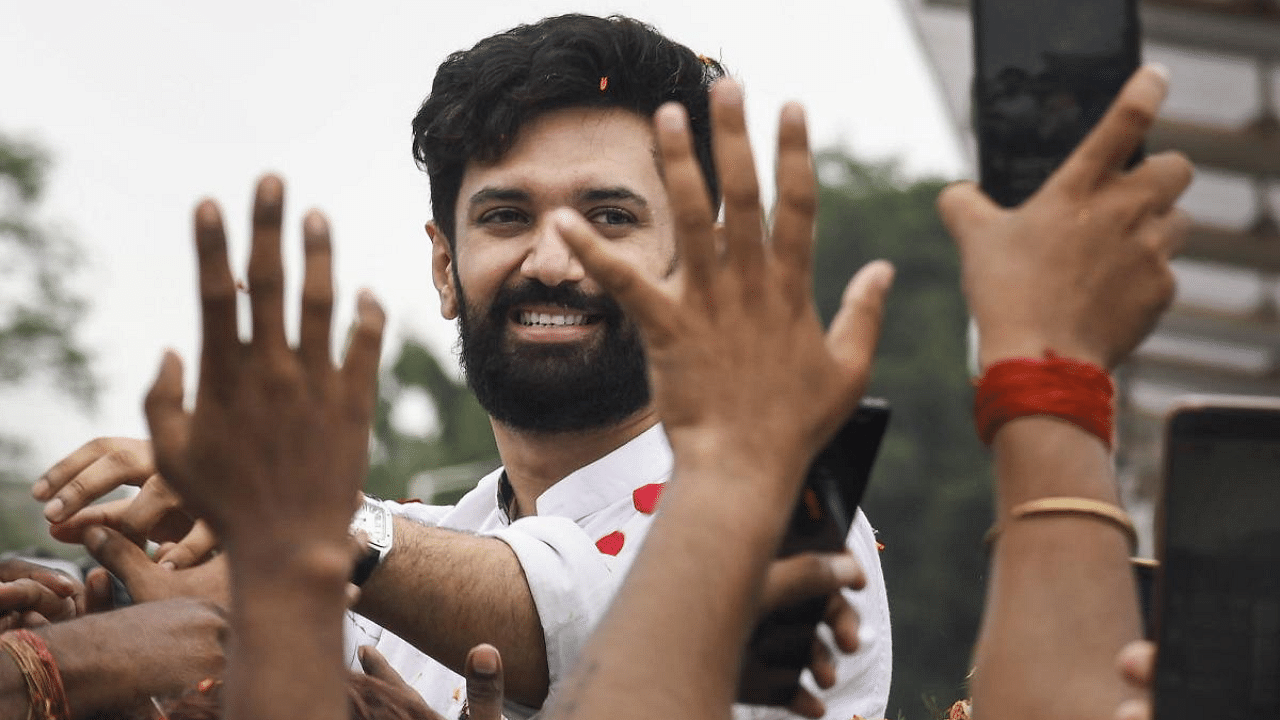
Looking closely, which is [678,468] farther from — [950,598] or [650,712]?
[950,598]

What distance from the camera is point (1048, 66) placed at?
1.64 metres

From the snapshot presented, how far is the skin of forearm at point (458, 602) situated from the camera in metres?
2.60

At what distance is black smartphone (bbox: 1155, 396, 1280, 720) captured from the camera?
1.50 m

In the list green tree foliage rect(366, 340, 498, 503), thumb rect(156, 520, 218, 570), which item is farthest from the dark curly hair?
green tree foliage rect(366, 340, 498, 503)

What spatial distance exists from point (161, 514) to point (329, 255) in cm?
118

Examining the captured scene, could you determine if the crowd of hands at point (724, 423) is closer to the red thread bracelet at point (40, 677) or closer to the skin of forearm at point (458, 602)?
the red thread bracelet at point (40, 677)

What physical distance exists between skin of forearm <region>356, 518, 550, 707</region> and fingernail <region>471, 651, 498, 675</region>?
33 cm

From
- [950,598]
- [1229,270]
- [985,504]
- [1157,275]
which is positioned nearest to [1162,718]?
[1157,275]

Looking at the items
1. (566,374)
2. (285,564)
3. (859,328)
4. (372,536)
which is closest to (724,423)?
(859,328)

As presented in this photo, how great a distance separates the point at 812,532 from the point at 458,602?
100cm

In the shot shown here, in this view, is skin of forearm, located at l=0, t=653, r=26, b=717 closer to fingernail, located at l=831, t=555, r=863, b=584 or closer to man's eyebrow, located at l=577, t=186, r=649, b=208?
fingernail, located at l=831, t=555, r=863, b=584

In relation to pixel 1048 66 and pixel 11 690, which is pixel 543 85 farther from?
pixel 1048 66

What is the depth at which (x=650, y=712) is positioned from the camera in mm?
1515

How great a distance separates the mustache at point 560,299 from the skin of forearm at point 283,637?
76.1 inches
